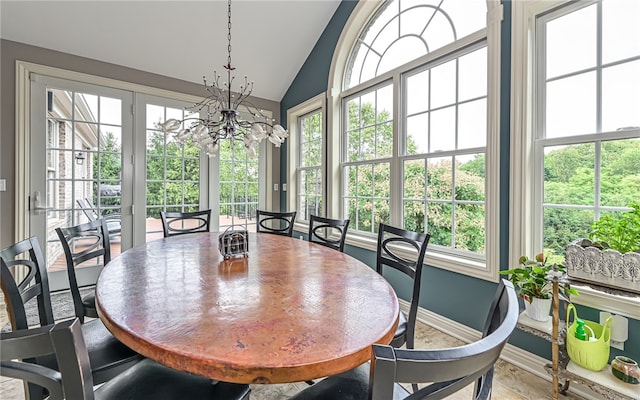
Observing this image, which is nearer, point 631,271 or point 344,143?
point 631,271

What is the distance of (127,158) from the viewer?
343 centimetres

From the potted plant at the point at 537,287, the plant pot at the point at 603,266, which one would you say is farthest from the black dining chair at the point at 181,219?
the plant pot at the point at 603,266

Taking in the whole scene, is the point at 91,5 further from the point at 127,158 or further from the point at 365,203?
the point at 365,203

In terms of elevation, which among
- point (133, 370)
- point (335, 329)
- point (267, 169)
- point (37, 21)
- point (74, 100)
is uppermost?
point (37, 21)

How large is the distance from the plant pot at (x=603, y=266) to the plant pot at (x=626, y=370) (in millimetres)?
408

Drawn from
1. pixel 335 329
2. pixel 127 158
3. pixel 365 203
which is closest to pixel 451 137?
pixel 365 203

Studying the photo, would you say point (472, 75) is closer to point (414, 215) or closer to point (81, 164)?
point (414, 215)

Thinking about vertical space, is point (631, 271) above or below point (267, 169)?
below

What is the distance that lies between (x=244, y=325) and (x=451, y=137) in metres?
2.30

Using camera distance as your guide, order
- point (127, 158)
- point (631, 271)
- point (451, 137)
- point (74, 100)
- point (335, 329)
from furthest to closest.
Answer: point (127, 158), point (74, 100), point (451, 137), point (631, 271), point (335, 329)

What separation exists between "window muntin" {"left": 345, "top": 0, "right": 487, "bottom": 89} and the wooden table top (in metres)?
2.20

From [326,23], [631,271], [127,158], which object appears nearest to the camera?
[631,271]

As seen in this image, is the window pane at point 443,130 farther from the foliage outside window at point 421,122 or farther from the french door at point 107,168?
the french door at point 107,168

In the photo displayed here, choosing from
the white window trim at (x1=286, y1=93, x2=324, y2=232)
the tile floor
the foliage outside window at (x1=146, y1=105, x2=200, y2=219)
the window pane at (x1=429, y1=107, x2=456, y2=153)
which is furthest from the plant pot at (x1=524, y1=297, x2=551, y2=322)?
the foliage outside window at (x1=146, y1=105, x2=200, y2=219)
